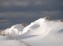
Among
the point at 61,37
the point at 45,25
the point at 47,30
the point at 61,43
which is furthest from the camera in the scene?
the point at 45,25

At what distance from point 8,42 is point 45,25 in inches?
93.3

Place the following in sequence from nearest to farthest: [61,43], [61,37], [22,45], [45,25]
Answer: [22,45] → [61,43] → [61,37] → [45,25]

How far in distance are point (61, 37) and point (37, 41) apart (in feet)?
2.80

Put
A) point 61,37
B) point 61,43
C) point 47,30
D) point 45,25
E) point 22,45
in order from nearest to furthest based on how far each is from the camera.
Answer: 1. point 22,45
2. point 61,43
3. point 61,37
4. point 47,30
5. point 45,25

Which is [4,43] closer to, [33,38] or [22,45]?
[22,45]

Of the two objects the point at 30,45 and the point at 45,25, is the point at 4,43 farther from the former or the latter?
the point at 45,25

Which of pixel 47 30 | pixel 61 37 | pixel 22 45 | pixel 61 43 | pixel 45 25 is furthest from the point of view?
pixel 45 25

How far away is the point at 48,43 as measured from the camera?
306 inches

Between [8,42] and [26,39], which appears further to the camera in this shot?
[26,39]

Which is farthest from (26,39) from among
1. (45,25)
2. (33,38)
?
(45,25)

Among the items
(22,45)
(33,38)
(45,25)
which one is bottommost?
(22,45)

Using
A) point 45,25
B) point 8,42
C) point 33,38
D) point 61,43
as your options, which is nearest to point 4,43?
point 8,42

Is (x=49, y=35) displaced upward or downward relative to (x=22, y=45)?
upward

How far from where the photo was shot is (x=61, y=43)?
7.83 m
